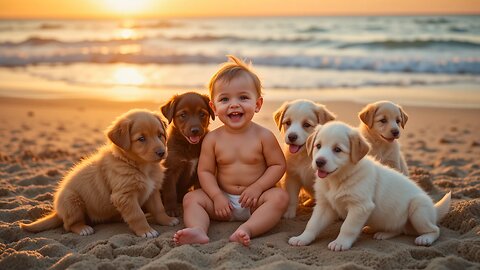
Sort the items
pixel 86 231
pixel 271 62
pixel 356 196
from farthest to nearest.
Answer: pixel 271 62 → pixel 86 231 → pixel 356 196

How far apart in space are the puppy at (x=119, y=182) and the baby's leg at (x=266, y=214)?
83 cm

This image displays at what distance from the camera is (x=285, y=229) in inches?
192

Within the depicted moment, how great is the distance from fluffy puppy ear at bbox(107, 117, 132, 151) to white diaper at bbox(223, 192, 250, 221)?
1.12 m

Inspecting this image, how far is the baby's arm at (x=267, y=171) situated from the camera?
4906mm

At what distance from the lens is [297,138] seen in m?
4.91

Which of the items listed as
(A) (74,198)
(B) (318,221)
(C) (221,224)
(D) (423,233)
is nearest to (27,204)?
(A) (74,198)

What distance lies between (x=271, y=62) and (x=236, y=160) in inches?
587

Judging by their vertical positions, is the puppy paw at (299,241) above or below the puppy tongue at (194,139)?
below

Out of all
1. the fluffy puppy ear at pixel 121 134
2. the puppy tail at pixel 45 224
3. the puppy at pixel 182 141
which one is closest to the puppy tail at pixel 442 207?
the puppy at pixel 182 141

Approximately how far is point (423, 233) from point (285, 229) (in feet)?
3.94

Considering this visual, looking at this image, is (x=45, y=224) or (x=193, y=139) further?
(x=193, y=139)

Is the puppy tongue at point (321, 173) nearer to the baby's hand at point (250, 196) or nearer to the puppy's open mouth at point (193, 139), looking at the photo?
the baby's hand at point (250, 196)

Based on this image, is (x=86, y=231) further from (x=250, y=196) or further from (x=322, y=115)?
(x=322, y=115)

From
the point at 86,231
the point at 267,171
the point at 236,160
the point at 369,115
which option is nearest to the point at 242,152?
the point at 236,160
